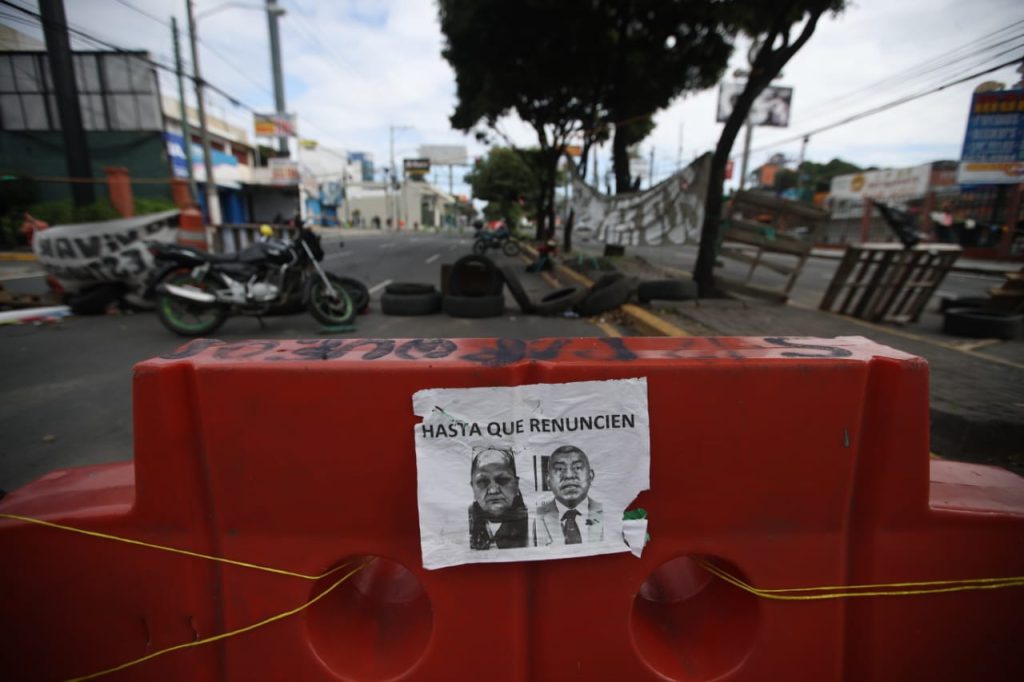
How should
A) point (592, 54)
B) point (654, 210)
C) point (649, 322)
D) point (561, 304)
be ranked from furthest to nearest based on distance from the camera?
point (592, 54)
point (654, 210)
point (561, 304)
point (649, 322)

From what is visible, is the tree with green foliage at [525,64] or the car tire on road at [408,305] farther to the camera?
the tree with green foliage at [525,64]

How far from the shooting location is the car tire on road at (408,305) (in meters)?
7.52

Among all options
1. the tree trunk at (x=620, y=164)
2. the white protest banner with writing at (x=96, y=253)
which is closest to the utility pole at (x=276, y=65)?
the tree trunk at (x=620, y=164)

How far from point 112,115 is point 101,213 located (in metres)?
17.4

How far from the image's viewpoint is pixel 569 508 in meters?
1.36

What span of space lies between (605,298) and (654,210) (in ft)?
11.8

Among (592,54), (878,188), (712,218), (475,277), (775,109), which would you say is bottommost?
(475,277)

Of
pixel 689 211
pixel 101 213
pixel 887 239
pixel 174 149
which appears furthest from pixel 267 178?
pixel 887 239

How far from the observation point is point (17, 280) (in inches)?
400

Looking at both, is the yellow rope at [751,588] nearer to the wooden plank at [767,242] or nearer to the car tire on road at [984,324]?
the car tire on road at [984,324]

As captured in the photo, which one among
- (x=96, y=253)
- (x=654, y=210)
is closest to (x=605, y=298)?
(x=654, y=210)

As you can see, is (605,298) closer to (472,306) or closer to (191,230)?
(472,306)

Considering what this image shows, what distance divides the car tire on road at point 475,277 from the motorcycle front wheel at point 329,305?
1.83 m

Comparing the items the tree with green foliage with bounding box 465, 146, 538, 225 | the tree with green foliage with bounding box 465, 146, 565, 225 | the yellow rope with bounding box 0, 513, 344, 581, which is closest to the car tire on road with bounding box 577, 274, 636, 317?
the yellow rope with bounding box 0, 513, 344, 581
